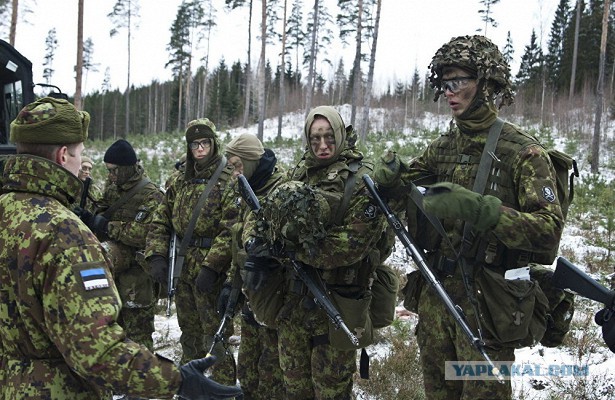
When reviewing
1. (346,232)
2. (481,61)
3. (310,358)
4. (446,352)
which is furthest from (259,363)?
(481,61)

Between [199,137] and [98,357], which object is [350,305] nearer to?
[98,357]

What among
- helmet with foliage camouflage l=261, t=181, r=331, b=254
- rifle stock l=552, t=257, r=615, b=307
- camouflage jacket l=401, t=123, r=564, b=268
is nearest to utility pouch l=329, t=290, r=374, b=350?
helmet with foliage camouflage l=261, t=181, r=331, b=254

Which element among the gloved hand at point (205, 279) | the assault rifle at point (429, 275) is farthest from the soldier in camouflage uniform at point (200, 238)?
the assault rifle at point (429, 275)

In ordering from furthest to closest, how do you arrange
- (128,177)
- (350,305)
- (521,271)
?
(128,177) → (350,305) → (521,271)

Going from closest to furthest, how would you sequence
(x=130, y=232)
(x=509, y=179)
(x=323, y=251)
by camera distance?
(x=509, y=179) < (x=323, y=251) < (x=130, y=232)

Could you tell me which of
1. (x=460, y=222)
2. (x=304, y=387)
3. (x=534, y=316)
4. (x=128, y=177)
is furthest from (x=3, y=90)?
(x=534, y=316)

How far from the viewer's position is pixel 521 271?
7.53 ft

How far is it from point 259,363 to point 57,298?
2214 mm

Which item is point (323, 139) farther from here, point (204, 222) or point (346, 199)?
point (204, 222)

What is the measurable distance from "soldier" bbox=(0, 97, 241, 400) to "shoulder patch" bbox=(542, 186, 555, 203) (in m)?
1.65

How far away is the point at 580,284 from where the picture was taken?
7.20 feet

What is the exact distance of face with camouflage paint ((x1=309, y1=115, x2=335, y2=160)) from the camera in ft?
10.0

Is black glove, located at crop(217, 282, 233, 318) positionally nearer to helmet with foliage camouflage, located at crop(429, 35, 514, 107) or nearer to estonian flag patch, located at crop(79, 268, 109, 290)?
estonian flag patch, located at crop(79, 268, 109, 290)

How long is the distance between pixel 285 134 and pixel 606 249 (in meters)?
23.7
